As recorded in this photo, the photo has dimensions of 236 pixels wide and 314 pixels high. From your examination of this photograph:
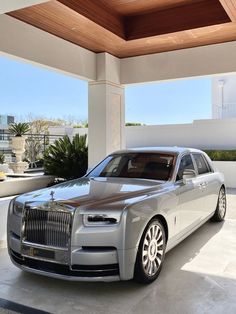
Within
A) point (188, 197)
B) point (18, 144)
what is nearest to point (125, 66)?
point (18, 144)

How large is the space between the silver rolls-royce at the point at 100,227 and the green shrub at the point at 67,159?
3.87 m

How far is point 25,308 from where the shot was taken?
314 centimetres

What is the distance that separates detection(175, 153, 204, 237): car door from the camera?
14.6 feet

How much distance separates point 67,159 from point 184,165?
4.13m

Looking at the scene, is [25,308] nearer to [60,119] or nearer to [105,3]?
[105,3]

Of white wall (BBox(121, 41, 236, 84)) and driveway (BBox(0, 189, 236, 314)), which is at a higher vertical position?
white wall (BBox(121, 41, 236, 84))

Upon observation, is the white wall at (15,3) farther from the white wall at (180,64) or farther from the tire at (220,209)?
the white wall at (180,64)

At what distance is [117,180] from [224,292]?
1866mm

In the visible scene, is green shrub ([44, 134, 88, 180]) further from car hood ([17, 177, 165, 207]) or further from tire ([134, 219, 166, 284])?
tire ([134, 219, 166, 284])

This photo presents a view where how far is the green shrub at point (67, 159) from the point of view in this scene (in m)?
8.39

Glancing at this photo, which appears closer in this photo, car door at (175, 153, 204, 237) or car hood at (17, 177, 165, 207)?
car hood at (17, 177, 165, 207)

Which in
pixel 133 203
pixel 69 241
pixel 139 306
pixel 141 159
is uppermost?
pixel 141 159

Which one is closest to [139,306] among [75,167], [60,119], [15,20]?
[15,20]

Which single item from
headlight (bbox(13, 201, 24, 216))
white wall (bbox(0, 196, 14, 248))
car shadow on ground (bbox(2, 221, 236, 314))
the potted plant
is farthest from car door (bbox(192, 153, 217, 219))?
the potted plant
